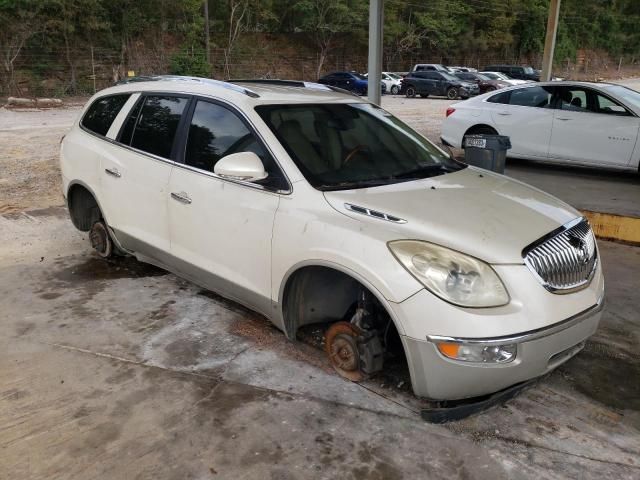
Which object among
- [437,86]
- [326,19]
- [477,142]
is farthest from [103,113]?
[326,19]

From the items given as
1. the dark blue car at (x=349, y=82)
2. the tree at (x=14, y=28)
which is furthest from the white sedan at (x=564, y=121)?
the tree at (x=14, y=28)

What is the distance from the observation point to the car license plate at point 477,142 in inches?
252

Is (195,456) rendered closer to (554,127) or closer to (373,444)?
(373,444)

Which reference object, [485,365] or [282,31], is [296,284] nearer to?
[485,365]

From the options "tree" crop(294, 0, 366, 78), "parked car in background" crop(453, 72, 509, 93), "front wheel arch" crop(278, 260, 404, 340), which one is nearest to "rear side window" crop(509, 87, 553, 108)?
"front wheel arch" crop(278, 260, 404, 340)

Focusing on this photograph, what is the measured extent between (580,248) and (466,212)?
0.69 meters

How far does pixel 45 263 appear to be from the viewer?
18.3ft

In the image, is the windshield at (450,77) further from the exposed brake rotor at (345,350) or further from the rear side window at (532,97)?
the exposed brake rotor at (345,350)

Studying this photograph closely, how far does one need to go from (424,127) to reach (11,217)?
11.6 metres

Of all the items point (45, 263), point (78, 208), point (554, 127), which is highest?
point (554, 127)

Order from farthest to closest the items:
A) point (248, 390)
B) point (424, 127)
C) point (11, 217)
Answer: point (424, 127)
point (11, 217)
point (248, 390)

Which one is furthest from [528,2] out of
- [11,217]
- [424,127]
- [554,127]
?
[11,217]

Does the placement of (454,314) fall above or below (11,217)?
above

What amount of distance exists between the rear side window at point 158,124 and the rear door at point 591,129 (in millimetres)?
6642
